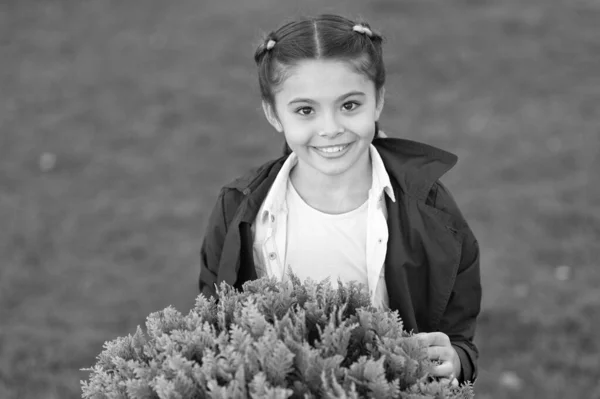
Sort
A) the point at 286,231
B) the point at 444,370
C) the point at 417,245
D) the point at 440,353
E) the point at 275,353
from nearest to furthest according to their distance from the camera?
the point at 275,353 → the point at 444,370 → the point at 440,353 → the point at 417,245 → the point at 286,231

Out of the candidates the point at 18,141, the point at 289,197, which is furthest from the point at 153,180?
the point at 289,197

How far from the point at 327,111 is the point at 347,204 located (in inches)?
16.2

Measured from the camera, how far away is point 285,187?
8.73 feet

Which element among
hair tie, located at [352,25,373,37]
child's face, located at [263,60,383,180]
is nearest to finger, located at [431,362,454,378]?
child's face, located at [263,60,383,180]

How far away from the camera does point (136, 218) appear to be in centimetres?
570

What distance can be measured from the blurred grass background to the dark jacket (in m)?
1.74

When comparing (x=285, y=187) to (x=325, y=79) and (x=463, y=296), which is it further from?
(x=463, y=296)

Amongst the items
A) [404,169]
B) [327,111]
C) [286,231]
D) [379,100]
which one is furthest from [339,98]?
[286,231]

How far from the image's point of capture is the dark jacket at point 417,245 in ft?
8.09

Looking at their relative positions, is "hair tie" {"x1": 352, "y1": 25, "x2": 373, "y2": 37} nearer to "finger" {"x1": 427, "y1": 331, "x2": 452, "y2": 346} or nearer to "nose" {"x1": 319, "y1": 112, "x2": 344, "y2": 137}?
"nose" {"x1": 319, "y1": 112, "x2": 344, "y2": 137}

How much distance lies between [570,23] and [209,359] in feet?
25.0

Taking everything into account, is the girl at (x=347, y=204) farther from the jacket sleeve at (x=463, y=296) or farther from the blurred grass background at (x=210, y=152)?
the blurred grass background at (x=210, y=152)

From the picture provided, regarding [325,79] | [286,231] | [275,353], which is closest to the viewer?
[275,353]

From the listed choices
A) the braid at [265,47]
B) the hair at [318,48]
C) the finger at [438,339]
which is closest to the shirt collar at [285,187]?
the hair at [318,48]
